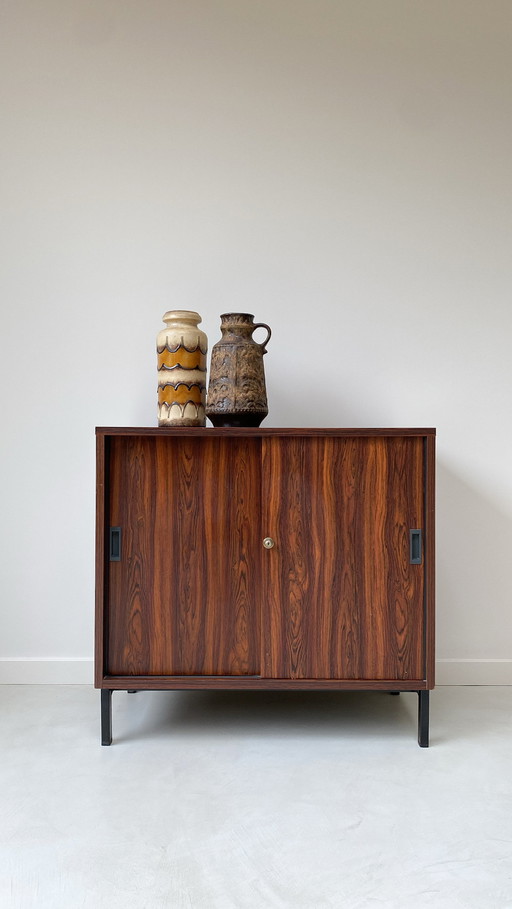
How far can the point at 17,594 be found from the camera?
252 centimetres

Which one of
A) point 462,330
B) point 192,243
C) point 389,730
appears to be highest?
point 192,243

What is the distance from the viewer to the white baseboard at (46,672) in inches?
98.1

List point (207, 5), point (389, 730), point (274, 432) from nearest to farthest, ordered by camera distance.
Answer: point (274, 432) → point (389, 730) → point (207, 5)

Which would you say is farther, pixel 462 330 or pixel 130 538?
pixel 462 330

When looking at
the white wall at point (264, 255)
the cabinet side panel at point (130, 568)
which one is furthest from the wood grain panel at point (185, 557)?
the white wall at point (264, 255)

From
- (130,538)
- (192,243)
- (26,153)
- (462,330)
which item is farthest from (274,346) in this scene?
(26,153)

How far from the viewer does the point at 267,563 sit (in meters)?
1.95

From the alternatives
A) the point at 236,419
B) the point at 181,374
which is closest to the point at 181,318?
the point at 181,374

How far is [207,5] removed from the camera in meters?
2.51

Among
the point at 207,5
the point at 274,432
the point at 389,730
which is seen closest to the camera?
the point at 274,432

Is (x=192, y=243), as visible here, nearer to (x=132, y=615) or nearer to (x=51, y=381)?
(x=51, y=381)

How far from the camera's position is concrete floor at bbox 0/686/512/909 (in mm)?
1267

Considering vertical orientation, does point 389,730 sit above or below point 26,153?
below

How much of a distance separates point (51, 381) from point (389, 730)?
5.23ft
